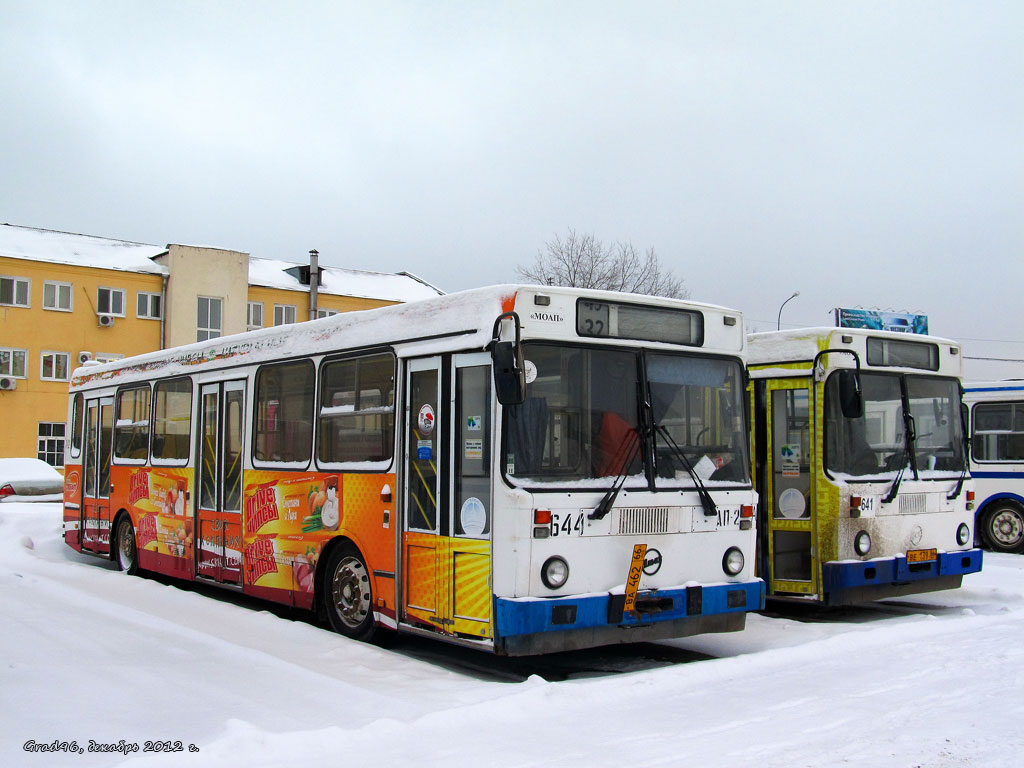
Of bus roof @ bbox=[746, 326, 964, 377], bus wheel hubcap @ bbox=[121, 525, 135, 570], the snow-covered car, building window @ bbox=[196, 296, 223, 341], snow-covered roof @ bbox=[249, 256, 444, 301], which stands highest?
snow-covered roof @ bbox=[249, 256, 444, 301]

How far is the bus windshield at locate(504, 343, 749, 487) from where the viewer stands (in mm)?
7742

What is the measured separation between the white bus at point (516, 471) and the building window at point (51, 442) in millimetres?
39142

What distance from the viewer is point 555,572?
7.68 m

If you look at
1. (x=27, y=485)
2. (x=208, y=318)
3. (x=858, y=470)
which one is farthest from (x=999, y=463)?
(x=208, y=318)

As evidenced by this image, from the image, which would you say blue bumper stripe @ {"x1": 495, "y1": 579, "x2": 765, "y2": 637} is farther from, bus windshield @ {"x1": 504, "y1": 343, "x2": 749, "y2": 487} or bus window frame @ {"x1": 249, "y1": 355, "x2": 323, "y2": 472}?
bus window frame @ {"x1": 249, "y1": 355, "x2": 323, "y2": 472}

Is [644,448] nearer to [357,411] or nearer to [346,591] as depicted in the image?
[357,411]

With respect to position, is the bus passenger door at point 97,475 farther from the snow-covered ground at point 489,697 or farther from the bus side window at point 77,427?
the snow-covered ground at point 489,697

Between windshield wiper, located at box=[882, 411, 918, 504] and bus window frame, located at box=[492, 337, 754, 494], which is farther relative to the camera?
windshield wiper, located at box=[882, 411, 918, 504]

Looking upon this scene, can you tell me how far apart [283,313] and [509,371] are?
4743cm

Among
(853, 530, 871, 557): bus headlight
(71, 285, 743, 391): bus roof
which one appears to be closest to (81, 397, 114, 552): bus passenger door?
(71, 285, 743, 391): bus roof

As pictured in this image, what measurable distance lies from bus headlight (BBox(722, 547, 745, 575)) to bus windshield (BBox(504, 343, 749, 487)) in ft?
1.83

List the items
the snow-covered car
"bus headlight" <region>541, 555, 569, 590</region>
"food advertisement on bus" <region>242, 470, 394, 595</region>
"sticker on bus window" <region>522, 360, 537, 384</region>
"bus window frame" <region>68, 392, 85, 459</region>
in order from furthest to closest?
1. the snow-covered car
2. "bus window frame" <region>68, 392, 85, 459</region>
3. "food advertisement on bus" <region>242, 470, 394, 595</region>
4. "sticker on bus window" <region>522, 360, 537, 384</region>
5. "bus headlight" <region>541, 555, 569, 590</region>

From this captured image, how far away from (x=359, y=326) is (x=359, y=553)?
6.69 ft

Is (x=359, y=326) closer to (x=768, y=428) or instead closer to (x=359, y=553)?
(x=359, y=553)
